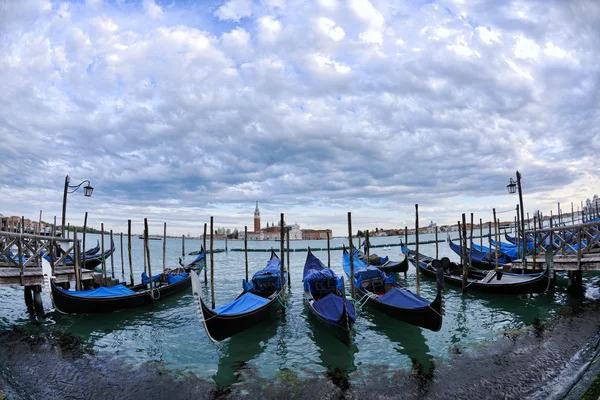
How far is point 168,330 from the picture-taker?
880 cm

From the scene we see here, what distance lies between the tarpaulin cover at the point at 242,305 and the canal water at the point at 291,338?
0.66 m

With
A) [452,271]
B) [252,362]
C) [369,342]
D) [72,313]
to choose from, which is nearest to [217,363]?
[252,362]

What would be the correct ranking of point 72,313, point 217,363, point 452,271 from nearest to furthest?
point 217,363 → point 72,313 → point 452,271

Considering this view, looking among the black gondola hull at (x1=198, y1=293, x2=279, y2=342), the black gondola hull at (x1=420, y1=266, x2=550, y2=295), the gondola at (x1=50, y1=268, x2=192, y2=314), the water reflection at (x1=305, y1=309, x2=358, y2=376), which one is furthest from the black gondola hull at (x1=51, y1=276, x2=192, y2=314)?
the black gondola hull at (x1=420, y1=266, x2=550, y2=295)

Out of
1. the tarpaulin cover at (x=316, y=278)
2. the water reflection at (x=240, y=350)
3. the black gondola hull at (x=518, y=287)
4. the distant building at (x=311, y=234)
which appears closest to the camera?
the water reflection at (x=240, y=350)

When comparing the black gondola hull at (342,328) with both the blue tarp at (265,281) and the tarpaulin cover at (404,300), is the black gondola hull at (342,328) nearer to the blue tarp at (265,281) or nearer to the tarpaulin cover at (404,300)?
the tarpaulin cover at (404,300)

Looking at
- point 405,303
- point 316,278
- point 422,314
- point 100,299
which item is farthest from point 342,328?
point 100,299

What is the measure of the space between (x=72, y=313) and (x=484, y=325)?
36.2ft

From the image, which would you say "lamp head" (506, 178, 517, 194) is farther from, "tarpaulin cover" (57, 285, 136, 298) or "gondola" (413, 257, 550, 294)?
"tarpaulin cover" (57, 285, 136, 298)

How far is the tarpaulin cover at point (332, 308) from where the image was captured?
7445 millimetres

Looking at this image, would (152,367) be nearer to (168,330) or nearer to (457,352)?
(168,330)

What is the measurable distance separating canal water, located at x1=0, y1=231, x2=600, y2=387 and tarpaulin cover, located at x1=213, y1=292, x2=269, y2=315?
657 mm

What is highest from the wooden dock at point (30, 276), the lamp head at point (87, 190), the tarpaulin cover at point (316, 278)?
the lamp head at point (87, 190)

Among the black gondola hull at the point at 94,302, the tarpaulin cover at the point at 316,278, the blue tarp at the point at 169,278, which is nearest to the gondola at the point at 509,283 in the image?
the tarpaulin cover at the point at 316,278
